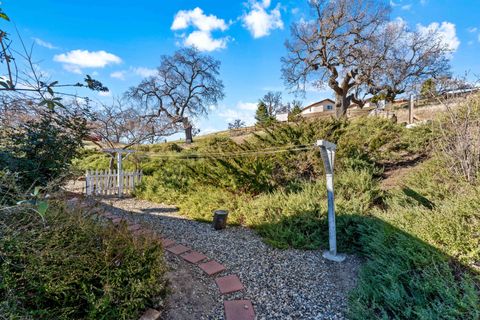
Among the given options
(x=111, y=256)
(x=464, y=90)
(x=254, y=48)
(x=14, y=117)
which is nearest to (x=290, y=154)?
(x=464, y=90)

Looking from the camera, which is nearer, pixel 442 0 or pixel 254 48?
pixel 442 0

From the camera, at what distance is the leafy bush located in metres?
1.40

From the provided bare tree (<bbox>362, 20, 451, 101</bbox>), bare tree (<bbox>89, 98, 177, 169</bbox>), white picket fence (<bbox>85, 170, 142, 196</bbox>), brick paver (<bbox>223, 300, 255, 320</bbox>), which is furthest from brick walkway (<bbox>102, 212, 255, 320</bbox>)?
bare tree (<bbox>362, 20, 451, 101</bbox>)

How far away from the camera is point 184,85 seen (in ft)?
64.0

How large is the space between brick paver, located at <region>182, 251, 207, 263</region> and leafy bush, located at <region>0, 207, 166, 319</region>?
754mm

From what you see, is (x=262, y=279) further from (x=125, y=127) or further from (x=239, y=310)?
(x=125, y=127)

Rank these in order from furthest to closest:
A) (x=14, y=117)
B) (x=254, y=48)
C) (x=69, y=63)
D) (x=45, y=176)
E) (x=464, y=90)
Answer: (x=254, y=48) → (x=464, y=90) → (x=45, y=176) → (x=69, y=63) → (x=14, y=117)

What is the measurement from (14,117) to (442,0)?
878 cm

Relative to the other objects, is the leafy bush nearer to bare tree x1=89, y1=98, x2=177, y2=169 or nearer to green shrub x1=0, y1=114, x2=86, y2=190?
green shrub x1=0, y1=114, x2=86, y2=190

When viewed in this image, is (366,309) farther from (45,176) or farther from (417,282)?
(45,176)

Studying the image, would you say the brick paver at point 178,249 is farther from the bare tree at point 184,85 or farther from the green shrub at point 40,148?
the bare tree at point 184,85

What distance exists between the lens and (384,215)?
2.99 metres

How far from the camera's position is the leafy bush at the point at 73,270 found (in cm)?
140

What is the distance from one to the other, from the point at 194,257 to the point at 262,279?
0.88m
